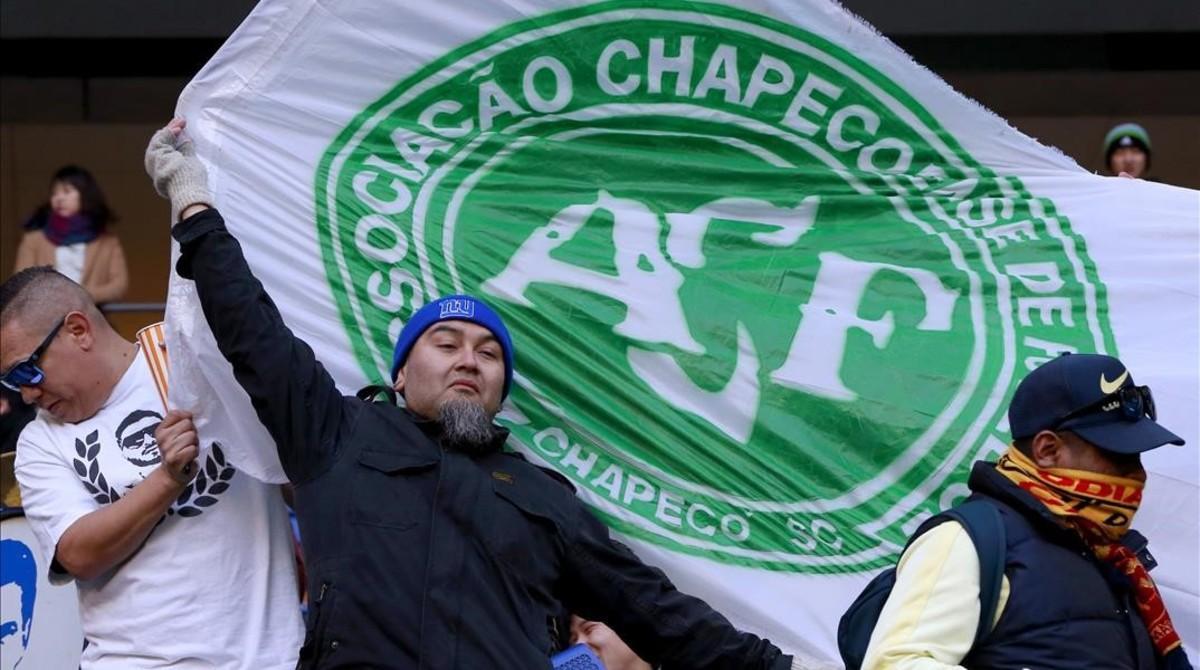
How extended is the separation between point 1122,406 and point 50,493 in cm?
232

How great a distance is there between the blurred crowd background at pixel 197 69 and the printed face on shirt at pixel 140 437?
413cm

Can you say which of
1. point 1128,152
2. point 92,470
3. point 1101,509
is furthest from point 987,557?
point 1128,152

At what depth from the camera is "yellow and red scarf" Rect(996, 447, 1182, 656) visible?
386 cm

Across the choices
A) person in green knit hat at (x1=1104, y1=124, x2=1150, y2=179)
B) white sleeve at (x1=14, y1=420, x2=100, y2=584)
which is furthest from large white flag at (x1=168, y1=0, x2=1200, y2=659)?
person in green knit hat at (x1=1104, y1=124, x2=1150, y2=179)

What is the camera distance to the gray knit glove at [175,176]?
14.3 feet

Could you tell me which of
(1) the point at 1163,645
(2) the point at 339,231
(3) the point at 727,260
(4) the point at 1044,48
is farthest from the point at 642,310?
(4) the point at 1044,48

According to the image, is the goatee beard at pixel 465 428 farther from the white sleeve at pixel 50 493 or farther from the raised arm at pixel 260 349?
the white sleeve at pixel 50 493

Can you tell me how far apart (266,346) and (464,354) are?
0.47m

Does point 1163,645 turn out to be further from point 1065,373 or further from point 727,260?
point 727,260

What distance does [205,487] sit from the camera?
4523 millimetres

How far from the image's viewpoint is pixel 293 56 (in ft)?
15.2

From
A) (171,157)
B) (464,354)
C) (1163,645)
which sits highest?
(171,157)

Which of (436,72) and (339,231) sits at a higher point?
(436,72)

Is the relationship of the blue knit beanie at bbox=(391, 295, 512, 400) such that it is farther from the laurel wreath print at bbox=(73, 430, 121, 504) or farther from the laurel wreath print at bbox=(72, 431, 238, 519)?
the laurel wreath print at bbox=(73, 430, 121, 504)
